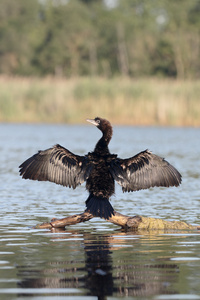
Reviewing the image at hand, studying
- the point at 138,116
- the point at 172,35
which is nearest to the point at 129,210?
the point at 138,116

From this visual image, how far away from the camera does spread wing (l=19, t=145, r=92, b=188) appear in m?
8.40

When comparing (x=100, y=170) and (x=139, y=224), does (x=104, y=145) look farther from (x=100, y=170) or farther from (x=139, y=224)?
(x=139, y=224)

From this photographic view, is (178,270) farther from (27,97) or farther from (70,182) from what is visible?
(27,97)

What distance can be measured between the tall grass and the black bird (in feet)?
67.3

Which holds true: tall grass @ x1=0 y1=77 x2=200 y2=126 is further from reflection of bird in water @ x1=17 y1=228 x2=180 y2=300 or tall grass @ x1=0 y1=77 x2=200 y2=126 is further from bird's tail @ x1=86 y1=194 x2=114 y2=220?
reflection of bird in water @ x1=17 y1=228 x2=180 y2=300

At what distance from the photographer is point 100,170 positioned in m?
8.34

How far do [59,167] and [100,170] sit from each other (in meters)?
0.46

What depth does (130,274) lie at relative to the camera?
20.0 ft

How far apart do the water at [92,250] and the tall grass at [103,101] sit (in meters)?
14.5

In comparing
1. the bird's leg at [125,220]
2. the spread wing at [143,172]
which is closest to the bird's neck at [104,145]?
the spread wing at [143,172]

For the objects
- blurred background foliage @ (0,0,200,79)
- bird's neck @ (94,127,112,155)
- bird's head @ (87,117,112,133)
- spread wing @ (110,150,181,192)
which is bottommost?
spread wing @ (110,150,181,192)

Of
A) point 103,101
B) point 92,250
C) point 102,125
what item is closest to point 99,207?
point 92,250

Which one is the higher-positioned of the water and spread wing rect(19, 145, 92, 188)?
spread wing rect(19, 145, 92, 188)

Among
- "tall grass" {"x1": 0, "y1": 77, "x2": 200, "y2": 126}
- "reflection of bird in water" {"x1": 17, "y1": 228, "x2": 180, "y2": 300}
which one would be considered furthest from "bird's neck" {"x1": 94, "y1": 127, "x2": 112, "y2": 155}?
"tall grass" {"x1": 0, "y1": 77, "x2": 200, "y2": 126}
